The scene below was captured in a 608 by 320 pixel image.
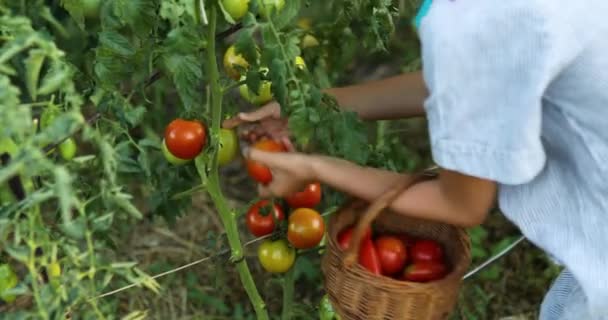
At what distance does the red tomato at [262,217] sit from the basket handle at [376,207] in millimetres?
240

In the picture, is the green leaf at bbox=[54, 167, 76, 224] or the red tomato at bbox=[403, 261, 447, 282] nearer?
the green leaf at bbox=[54, 167, 76, 224]

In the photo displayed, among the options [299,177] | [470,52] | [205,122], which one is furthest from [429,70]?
[205,122]

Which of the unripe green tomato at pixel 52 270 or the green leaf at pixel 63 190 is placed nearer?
the green leaf at pixel 63 190

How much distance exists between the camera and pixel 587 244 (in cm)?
113

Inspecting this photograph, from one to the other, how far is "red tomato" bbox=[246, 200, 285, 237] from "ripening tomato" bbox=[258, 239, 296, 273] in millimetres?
26

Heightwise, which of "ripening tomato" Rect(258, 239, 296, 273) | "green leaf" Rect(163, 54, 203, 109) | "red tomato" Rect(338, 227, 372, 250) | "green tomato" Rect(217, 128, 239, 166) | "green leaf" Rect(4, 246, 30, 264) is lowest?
"ripening tomato" Rect(258, 239, 296, 273)

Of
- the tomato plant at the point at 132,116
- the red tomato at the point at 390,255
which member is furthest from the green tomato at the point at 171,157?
the red tomato at the point at 390,255

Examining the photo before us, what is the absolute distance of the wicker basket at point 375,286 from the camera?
1146mm

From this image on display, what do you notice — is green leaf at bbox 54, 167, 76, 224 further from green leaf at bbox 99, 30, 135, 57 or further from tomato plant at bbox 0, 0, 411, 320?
green leaf at bbox 99, 30, 135, 57

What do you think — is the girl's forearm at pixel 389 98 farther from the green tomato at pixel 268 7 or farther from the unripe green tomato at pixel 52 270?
the unripe green tomato at pixel 52 270

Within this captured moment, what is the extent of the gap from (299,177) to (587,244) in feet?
1.34

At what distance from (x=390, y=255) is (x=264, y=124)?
0.29 m

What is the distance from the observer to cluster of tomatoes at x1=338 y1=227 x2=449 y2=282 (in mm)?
1259

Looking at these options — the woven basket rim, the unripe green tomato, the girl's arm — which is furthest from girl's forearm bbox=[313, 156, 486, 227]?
the unripe green tomato
